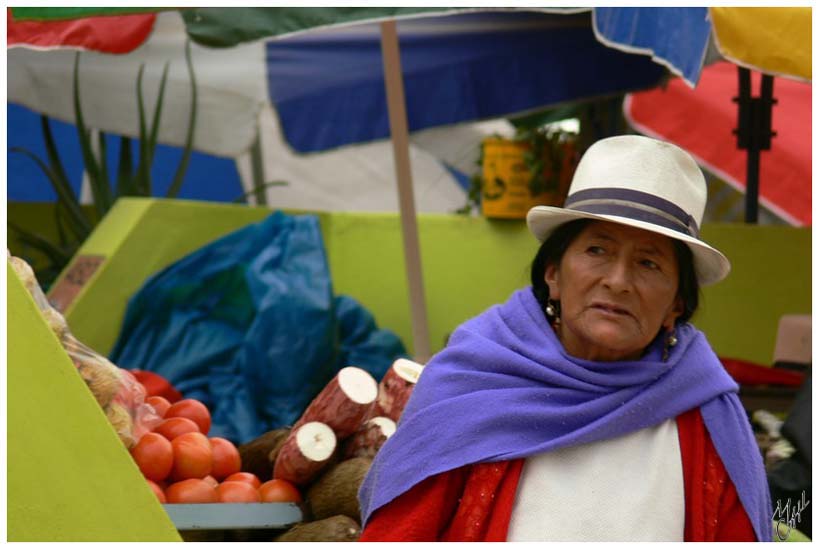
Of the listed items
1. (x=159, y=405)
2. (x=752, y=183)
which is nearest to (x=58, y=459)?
(x=159, y=405)

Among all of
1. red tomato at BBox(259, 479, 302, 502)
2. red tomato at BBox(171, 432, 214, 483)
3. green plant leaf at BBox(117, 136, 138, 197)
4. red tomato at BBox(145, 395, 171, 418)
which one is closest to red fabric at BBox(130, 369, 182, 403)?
red tomato at BBox(145, 395, 171, 418)

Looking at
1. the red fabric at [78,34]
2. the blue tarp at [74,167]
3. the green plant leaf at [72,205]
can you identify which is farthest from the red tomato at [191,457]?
the blue tarp at [74,167]

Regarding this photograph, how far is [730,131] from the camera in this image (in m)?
9.61

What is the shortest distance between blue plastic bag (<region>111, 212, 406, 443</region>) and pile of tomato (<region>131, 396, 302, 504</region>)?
57.6 inches

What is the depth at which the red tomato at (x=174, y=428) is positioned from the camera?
4535 millimetres

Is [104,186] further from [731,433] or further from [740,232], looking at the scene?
[731,433]

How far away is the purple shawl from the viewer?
9.07 feet

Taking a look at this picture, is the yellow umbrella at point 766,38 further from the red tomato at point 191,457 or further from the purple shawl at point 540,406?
the red tomato at point 191,457

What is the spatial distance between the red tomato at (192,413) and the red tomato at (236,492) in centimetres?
52

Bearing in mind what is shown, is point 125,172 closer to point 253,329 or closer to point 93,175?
point 93,175

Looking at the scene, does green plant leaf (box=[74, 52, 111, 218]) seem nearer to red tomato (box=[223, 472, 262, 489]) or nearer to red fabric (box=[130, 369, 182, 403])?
red fabric (box=[130, 369, 182, 403])

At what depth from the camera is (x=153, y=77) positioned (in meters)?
8.83

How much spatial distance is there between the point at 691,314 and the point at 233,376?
12.7 ft

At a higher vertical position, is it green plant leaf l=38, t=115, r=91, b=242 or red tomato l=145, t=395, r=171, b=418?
red tomato l=145, t=395, r=171, b=418
